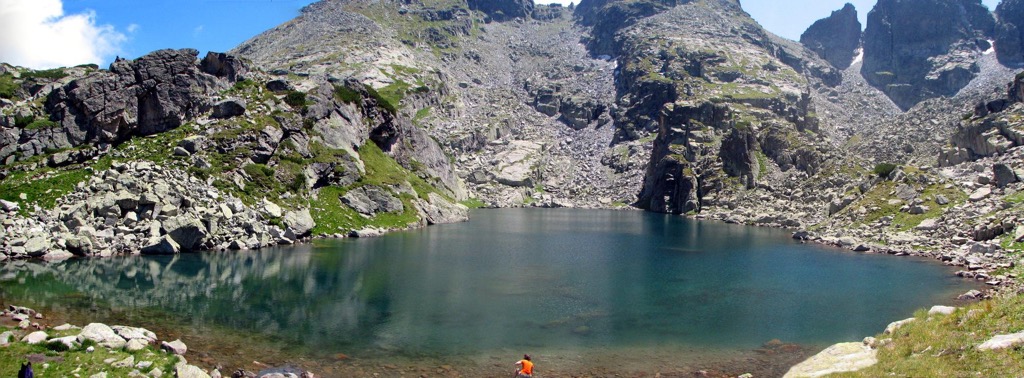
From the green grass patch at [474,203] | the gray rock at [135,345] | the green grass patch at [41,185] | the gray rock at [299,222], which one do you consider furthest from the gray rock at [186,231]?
the green grass patch at [474,203]

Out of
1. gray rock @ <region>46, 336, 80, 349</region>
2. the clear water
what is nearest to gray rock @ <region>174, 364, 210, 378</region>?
gray rock @ <region>46, 336, 80, 349</region>

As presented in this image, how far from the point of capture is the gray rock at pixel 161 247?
60.7m

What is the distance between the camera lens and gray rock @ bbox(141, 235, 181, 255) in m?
60.7

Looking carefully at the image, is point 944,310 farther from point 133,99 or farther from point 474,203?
point 474,203

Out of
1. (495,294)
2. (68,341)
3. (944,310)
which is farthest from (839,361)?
(68,341)

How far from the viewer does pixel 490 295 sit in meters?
45.8

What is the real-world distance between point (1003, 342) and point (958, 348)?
1.43 m

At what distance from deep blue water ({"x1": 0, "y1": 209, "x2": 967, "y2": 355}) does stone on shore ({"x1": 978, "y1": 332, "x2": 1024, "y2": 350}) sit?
51.4 feet

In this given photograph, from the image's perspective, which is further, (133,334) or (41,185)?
(41,185)

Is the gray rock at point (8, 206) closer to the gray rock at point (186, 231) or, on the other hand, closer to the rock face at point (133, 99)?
the gray rock at point (186, 231)

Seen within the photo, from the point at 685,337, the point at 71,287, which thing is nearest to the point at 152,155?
the point at 71,287

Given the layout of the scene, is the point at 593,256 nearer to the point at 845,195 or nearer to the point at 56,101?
the point at 845,195

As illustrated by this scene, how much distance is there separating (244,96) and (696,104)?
151375 millimetres

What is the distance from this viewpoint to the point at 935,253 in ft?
228
